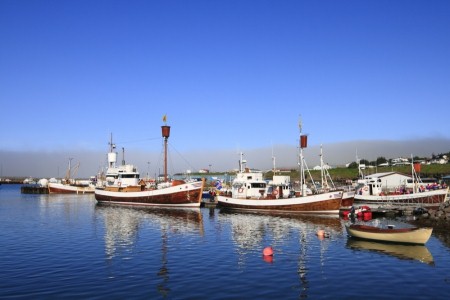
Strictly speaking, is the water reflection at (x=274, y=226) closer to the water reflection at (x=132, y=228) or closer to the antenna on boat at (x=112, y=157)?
the water reflection at (x=132, y=228)

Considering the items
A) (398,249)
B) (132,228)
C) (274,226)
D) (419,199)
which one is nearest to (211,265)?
(398,249)

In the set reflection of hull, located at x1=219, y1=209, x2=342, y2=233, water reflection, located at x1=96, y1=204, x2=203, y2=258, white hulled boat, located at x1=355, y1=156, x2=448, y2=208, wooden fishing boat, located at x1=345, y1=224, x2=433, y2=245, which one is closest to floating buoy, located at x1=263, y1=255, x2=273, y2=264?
water reflection, located at x1=96, y1=204, x2=203, y2=258

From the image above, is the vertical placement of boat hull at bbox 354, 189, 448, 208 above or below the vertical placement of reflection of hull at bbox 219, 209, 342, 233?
above

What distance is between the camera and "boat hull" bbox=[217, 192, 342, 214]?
173 ft

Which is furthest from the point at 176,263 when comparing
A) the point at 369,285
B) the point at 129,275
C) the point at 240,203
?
the point at 240,203

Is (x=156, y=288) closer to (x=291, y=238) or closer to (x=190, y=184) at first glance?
(x=291, y=238)

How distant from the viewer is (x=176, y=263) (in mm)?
25234

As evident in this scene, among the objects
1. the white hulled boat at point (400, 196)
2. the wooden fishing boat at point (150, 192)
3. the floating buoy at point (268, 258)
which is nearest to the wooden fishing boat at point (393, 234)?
the floating buoy at point (268, 258)

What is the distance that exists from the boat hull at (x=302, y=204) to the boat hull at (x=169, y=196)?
9.12m

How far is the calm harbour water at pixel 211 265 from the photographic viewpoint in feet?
63.3

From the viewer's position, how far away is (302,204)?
5450 cm

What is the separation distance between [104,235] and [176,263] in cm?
1483

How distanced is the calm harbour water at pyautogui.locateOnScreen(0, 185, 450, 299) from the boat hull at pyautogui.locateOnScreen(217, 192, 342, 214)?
11793 mm

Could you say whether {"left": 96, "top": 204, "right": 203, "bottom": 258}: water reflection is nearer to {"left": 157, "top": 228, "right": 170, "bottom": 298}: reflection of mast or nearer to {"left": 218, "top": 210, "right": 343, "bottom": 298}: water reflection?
{"left": 157, "top": 228, "right": 170, "bottom": 298}: reflection of mast
